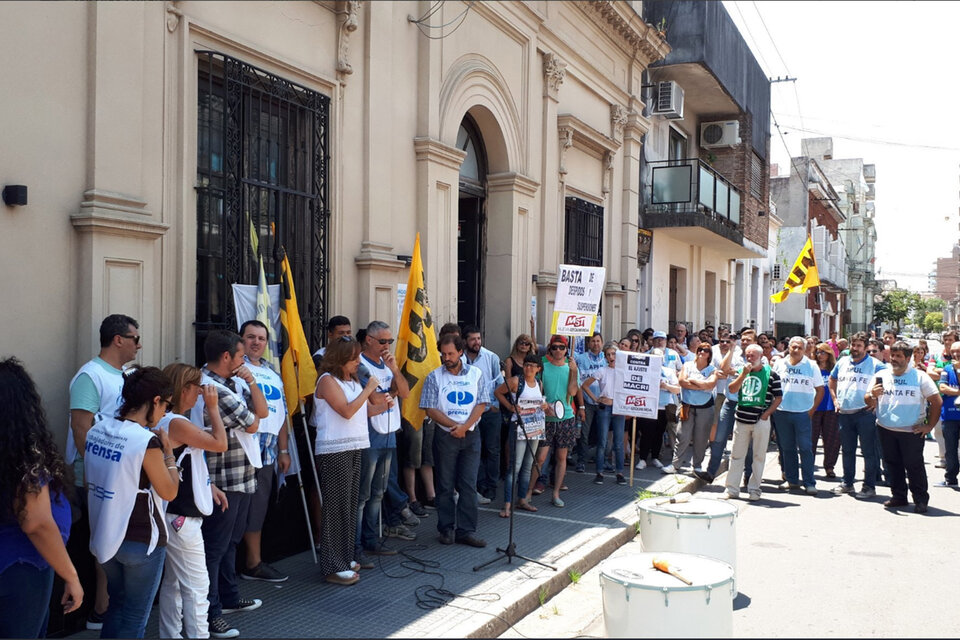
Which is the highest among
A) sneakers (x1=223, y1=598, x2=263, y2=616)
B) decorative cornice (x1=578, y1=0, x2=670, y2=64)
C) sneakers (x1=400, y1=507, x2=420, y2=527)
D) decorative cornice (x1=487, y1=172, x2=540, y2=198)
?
decorative cornice (x1=578, y1=0, x2=670, y2=64)

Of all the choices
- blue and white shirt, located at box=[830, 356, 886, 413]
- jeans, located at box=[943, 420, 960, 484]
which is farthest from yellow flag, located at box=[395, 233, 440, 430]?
jeans, located at box=[943, 420, 960, 484]

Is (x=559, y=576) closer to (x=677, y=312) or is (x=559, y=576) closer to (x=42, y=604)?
(x=42, y=604)

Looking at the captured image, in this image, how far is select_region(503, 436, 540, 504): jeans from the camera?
7984mm

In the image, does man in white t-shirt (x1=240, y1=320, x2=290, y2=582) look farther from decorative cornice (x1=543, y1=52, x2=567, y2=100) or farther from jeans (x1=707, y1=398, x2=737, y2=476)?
decorative cornice (x1=543, y1=52, x2=567, y2=100)

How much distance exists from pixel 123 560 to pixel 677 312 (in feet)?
59.0

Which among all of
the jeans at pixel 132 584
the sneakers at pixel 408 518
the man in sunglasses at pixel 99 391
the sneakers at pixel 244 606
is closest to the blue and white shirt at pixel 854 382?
the sneakers at pixel 408 518

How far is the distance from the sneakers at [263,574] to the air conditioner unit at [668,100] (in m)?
14.3

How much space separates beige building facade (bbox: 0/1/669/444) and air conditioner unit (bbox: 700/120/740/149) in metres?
9.17

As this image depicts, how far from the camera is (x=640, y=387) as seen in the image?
9.97 meters

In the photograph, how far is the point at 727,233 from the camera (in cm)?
1992

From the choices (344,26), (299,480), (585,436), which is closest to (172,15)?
(344,26)

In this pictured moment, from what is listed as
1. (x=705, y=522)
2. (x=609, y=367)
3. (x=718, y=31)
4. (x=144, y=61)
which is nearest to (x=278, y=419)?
(x=144, y=61)

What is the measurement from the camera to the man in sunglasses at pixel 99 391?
4660 millimetres

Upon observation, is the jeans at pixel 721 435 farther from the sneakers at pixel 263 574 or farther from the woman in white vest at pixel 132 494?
the woman in white vest at pixel 132 494
